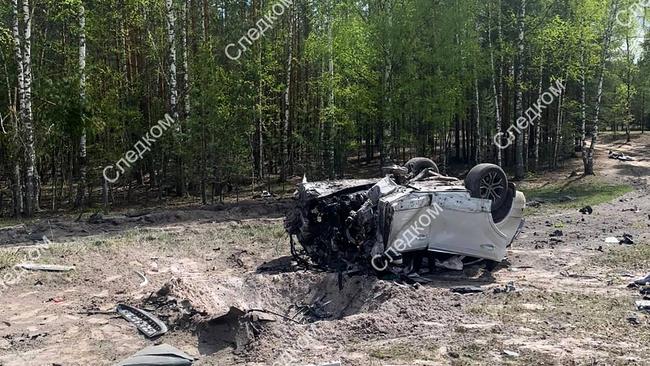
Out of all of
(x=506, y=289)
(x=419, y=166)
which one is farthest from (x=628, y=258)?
(x=419, y=166)

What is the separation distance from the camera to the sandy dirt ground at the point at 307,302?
18.7ft

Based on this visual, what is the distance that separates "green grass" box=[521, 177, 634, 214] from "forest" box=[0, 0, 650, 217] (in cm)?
227

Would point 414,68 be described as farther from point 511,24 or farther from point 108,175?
point 108,175

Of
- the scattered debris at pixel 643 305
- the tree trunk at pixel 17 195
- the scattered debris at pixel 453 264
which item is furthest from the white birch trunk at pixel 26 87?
the scattered debris at pixel 643 305

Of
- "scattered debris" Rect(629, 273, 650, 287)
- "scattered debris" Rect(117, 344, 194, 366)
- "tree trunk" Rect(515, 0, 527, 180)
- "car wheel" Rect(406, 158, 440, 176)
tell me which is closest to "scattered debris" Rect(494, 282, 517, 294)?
"scattered debris" Rect(629, 273, 650, 287)

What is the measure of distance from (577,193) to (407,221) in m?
12.3

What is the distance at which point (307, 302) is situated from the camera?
8.32 m

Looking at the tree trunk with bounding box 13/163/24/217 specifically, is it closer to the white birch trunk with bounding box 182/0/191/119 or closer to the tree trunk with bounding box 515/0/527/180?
the white birch trunk with bounding box 182/0/191/119

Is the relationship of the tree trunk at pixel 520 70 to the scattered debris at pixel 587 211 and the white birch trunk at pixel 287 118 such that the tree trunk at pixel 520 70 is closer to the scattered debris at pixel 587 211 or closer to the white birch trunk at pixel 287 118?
the scattered debris at pixel 587 211

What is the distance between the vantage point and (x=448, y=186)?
28.4 feet

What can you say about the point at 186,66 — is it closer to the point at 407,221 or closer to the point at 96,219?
the point at 96,219

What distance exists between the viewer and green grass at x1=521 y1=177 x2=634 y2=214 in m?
16.0

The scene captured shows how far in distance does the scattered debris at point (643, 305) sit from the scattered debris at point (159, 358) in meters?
5.01

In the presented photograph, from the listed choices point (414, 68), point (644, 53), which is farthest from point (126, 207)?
point (644, 53)
